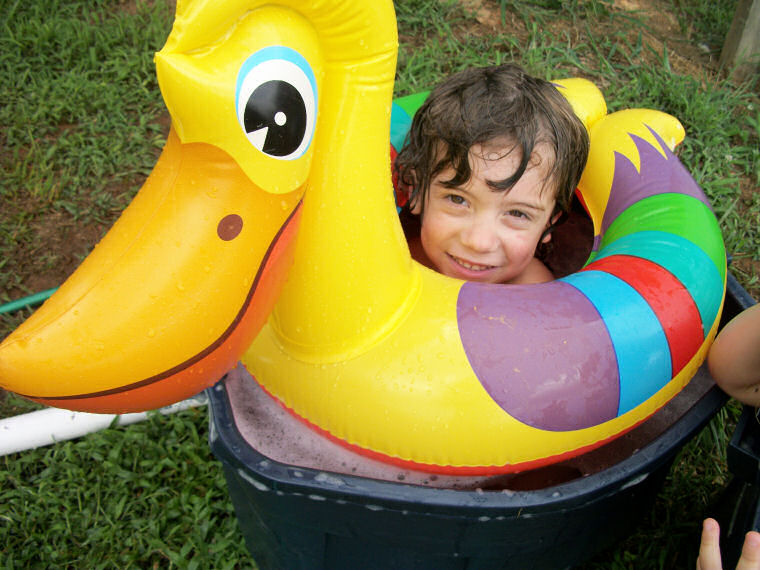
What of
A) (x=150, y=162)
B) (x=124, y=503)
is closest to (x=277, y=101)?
(x=124, y=503)

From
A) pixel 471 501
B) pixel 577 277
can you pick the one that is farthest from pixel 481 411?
pixel 577 277

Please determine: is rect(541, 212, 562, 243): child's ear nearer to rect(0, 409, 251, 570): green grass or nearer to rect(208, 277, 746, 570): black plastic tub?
rect(208, 277, 746, 570): black plastic tub

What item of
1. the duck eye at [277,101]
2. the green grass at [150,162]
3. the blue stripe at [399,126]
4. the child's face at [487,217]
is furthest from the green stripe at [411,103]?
the duck eye at [277,101]

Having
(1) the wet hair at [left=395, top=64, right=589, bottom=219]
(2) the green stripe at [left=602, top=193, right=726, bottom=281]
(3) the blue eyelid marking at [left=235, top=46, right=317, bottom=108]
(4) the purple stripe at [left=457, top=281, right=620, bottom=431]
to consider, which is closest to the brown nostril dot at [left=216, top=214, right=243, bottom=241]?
(3) the blue eyelid marking at [left=235, top=46, right=317, bottom=108]

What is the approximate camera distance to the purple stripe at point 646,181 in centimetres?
165

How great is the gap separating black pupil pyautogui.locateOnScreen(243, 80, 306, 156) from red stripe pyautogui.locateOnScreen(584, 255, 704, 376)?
28.0 inches

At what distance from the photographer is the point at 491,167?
4.74 feet

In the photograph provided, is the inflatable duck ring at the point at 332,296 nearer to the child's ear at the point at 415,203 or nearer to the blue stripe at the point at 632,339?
the blue stripe at the point at 632,339

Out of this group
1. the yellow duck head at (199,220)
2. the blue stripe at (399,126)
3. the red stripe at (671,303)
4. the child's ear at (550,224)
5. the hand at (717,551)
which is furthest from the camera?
the blue stripe at (399,126)

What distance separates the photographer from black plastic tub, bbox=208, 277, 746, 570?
1187 mm

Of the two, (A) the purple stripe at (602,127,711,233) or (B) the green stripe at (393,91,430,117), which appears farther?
(B) the green stripe at (393,91,430,117)

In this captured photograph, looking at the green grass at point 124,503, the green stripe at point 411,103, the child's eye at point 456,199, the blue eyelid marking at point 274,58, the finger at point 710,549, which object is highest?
the blue eyelid marking at point 274,58

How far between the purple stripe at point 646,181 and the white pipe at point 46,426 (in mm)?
1145

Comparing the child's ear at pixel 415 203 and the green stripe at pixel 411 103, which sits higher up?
the green stripe at pixel 411 103
